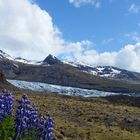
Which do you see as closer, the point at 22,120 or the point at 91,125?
the point at 22,120

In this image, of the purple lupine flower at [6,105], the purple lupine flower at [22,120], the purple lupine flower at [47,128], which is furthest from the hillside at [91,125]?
the purple lupine flower at [47,128]

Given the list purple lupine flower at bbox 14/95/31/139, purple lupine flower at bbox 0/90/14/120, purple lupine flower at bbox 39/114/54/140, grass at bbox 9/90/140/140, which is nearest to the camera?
purple lupine flower at bbox 39/114/54/140

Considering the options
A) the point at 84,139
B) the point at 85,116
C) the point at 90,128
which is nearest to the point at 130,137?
the point at 90,128

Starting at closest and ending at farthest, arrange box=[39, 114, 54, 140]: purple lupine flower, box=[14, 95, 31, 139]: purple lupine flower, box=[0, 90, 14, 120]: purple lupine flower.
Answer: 1. box=[39, 114, 54, 140]: purple lupine flower
2. box=[14, 95, 31, 139]: purple lupine flower
3. box=[0, 90, 14, 120]: purple lupine flower

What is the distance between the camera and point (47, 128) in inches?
524

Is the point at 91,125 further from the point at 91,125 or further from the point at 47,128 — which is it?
the point at 47,128

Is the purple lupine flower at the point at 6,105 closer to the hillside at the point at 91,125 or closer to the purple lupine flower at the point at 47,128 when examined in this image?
the purple lupine flower at the point at 47,128

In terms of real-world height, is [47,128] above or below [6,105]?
below

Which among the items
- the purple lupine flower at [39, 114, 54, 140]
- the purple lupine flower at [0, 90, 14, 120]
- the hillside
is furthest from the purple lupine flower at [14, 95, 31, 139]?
the hillside

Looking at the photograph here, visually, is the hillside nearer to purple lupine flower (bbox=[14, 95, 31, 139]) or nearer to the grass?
the grass

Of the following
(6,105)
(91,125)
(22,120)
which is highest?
(6,105)

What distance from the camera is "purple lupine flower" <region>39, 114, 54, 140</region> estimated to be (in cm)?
1326

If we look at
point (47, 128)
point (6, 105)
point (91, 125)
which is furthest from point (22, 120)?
point (91, 125)

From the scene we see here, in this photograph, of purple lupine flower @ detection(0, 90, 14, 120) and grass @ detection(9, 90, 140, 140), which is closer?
purple lupine flower @ detection(0, 90, 14, 120)
